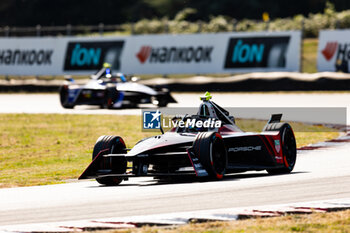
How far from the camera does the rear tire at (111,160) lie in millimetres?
10602

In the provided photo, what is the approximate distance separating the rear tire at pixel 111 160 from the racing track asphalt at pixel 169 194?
0.48ft

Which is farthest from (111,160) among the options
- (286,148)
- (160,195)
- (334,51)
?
(334,51)

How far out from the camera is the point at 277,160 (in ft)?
35.7

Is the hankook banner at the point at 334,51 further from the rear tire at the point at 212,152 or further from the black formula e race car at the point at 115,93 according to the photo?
the rear tire at the point at 212,152

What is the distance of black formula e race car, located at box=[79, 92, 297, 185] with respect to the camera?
10.0 metres

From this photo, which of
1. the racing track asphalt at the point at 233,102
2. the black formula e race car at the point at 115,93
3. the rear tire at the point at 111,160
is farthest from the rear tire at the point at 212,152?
the black formula e race car at the point at 115,93

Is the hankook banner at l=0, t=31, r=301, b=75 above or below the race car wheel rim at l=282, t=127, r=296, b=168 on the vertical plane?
above

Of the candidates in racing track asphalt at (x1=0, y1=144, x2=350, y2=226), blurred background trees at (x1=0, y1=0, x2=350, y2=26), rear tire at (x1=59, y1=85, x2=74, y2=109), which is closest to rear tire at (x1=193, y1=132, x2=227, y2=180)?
racing track asphalt at (x1=0, y1=144, x2=350, y2=226)

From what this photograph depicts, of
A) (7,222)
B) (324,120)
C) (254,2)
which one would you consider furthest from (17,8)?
(7,222)

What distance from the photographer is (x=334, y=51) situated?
3020cm

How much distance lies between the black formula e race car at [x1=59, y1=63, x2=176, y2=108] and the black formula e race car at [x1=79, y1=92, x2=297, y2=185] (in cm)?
1354

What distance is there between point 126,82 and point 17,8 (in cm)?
5189

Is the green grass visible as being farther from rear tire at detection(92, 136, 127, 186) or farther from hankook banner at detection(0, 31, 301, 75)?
hankook banner at detection(0, 31, 301, 75)

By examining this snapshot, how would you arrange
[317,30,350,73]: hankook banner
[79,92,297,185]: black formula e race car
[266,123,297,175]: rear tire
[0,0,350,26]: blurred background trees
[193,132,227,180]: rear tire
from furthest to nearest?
[0,0,350,26]: blurred background trees → [317,30,350,73]: hankook banner → [266,123,297,175]: rear tire → [79,92,297,185]: black formula e race car → [193,132,227,180]: rear tire
